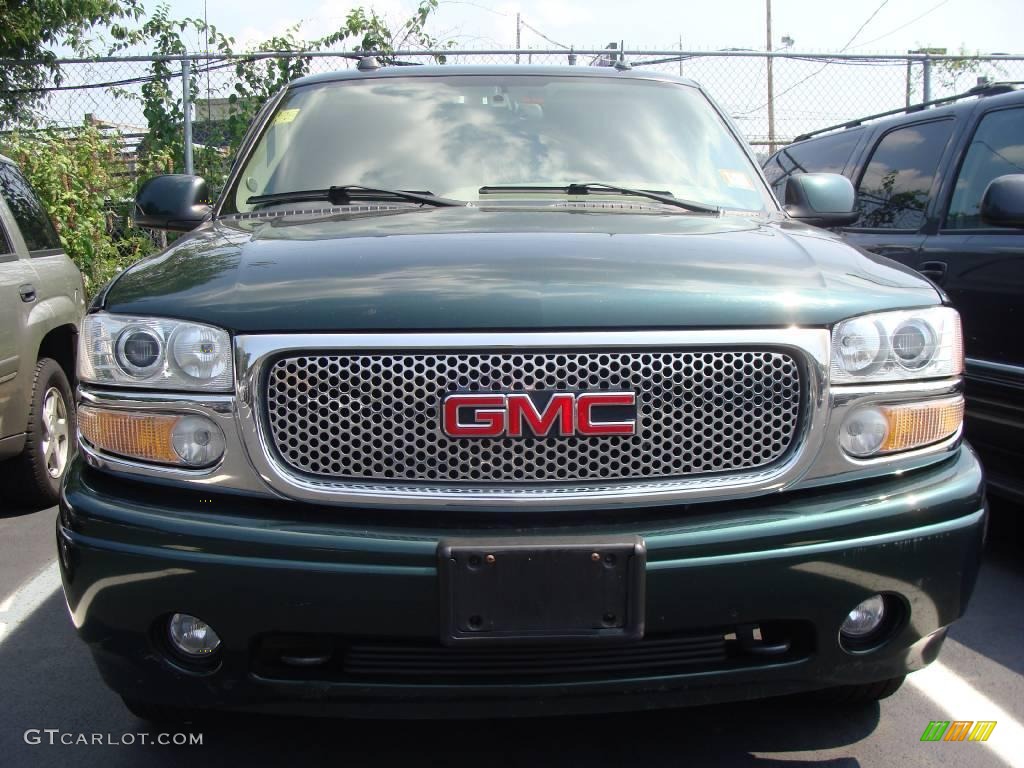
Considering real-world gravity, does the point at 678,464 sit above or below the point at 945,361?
below

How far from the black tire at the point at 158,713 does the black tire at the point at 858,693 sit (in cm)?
170

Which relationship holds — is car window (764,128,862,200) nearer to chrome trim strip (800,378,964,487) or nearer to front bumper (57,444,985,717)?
chrome trim strip (800,378,964,487)

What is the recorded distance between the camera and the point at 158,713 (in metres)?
2.59

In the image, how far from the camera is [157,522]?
6.73 feet

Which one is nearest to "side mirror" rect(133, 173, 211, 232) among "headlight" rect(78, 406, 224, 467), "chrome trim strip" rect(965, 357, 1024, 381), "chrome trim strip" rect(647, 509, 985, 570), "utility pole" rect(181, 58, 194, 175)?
"headlight" rect(78, 406, 224, 467)

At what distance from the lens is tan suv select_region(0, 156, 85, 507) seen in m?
4.75

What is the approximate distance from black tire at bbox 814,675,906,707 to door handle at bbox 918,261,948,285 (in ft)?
7.40

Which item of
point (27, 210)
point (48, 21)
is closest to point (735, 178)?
point (27, 210)

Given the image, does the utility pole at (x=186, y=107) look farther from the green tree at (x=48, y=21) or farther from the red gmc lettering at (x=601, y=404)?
the red gmc lettering at (x=601, y=404)

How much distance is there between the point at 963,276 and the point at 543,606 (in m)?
3.10

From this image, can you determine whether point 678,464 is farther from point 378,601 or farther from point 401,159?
point 401,159

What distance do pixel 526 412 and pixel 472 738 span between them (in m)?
1.08

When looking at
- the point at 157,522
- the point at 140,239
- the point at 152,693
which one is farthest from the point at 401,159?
the point at 140,239

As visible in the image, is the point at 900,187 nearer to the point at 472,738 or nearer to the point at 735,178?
the point at 735,178
